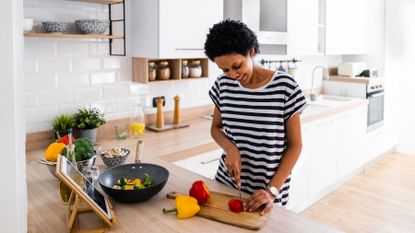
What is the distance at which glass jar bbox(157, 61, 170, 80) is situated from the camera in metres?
2.83

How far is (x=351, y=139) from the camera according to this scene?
13.7 feet

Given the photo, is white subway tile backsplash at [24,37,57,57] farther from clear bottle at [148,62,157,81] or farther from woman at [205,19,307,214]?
woman at [205,19,307,214]

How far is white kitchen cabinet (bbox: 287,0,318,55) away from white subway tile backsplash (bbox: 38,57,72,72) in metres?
2.00

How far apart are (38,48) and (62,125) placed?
483mm

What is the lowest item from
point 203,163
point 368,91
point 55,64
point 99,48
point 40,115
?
point 203,163

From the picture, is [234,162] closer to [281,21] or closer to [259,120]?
[259,120]

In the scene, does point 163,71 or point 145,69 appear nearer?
point 145,69

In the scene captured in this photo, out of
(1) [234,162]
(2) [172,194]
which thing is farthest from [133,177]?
(1) [234,162]

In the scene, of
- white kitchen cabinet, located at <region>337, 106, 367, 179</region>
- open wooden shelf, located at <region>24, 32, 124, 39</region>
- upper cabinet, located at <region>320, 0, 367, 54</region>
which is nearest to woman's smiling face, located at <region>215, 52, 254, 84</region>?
open wooden shelf, located at <region>24, 32, 124, 39</region>
